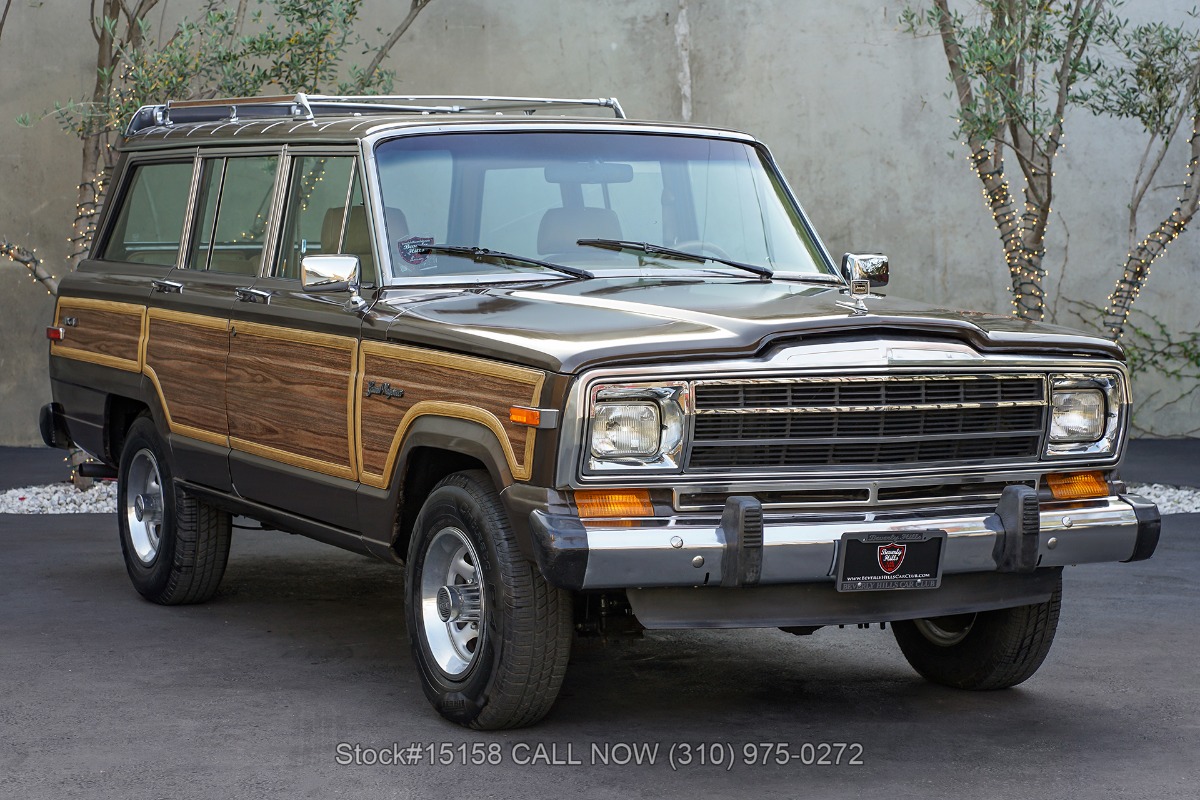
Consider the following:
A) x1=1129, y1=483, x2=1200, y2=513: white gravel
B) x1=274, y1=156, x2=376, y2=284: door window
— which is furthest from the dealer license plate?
x1=1129, y1=483, x2=1200, y2=513: white gravel

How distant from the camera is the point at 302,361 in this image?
608 cm

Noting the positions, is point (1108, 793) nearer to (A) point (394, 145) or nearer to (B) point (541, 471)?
(B) point (541, 471)

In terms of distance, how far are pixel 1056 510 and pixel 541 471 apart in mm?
1706

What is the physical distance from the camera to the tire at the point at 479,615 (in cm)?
493

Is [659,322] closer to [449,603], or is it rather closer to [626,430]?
[626,430]

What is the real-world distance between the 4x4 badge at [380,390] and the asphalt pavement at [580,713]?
1.09m

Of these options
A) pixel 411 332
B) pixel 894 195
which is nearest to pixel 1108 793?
pixel 411 332

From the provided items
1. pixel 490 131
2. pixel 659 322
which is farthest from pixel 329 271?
pixel 659 322

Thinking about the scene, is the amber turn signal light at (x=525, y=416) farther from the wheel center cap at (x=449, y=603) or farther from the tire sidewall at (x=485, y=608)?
the wheel center cap at (x=449, y=603)

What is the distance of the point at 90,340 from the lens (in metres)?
7.85

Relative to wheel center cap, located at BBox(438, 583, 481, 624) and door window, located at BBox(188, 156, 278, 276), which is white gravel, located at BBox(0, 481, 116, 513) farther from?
wheel center cap, located at BBox(438, 583, 481, 624)

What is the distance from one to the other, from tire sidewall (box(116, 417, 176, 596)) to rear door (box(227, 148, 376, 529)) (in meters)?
0.82

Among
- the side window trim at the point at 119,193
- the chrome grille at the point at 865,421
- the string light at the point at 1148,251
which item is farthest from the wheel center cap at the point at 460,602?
the string light at the point at 1148,251

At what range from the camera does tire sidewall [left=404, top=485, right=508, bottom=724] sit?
16.4ft
